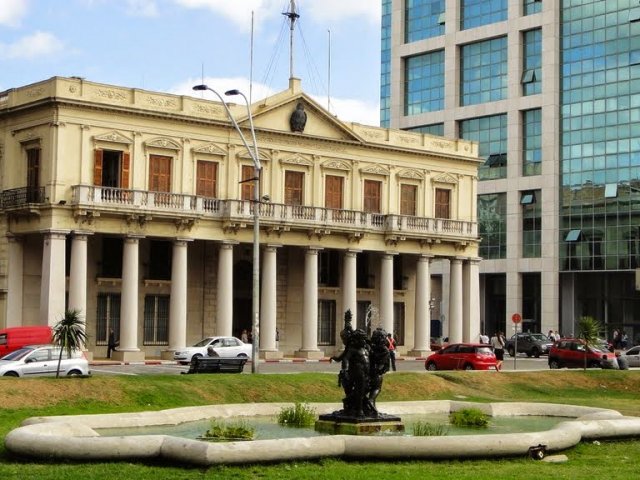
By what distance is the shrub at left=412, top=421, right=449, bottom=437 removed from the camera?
21891 millimetres

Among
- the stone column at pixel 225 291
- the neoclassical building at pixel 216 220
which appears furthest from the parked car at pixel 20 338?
the stone column at pixel 225 291

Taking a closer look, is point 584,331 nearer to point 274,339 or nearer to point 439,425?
point 274,339

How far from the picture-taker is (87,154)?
55.4m

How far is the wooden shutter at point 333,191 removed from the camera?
65062 millimetres

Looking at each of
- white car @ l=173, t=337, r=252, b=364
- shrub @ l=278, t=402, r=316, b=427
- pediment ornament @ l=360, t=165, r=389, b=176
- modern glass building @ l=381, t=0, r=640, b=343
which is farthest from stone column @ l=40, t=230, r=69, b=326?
modern glass building @ l=381, t=0, r=640, b=343

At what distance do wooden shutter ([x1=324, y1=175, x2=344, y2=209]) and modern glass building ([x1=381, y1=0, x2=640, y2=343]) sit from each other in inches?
1087

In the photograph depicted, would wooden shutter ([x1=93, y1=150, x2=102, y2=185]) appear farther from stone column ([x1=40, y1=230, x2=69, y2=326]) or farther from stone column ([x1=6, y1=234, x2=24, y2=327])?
stone column ([x1=6, y1=234, x2=24, y2=327])

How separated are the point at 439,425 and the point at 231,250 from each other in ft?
122

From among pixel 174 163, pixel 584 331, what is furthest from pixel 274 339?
pixel 584 331

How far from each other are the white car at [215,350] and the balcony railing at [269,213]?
6.55 meters

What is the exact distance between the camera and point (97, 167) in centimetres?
5575

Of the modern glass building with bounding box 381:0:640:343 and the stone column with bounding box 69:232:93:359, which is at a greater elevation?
the modern glass building with bounding box 381:0:640:343

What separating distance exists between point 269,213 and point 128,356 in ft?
36.3

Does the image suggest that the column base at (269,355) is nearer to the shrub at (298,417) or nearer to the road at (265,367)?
the road at (265,367)
